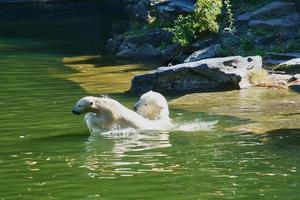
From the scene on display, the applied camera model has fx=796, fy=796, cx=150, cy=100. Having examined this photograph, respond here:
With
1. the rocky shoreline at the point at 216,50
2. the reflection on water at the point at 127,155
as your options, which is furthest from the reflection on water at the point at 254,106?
the reflection on water at the point at 127,155

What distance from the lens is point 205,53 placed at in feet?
71.3

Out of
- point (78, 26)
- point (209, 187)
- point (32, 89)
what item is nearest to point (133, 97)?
point (32, 89)

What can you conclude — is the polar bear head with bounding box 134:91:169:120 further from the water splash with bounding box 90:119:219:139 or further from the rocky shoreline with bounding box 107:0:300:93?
the rocky shoreline with bounding box 107:0:300:93

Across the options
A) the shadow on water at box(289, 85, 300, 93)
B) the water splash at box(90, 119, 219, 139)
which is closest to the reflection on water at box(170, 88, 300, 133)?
the shadow on water at box(289, 85, 300, 93)

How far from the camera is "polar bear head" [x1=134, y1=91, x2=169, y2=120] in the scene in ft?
44.7

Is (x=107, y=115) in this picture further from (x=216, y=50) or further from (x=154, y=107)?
(x=216, y=50)

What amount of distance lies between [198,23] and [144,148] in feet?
42.2

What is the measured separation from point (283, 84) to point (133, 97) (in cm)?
328

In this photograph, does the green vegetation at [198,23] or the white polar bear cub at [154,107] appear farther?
the green vegetation at [198,23]

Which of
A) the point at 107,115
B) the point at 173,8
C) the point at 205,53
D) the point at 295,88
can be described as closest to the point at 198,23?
the point at 205,53

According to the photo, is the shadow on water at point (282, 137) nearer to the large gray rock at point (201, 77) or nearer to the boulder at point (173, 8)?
the large gray rock at point (201, 77)

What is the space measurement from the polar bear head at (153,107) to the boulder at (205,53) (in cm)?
767

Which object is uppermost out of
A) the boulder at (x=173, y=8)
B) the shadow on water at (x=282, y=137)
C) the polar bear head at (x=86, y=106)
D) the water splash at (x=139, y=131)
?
the boulder at (x=173, y=8)

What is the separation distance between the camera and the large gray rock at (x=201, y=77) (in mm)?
17641
